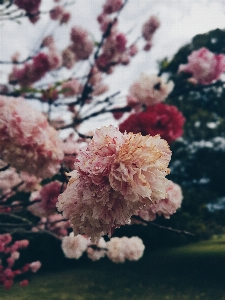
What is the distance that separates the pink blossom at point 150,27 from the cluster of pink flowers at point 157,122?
2.47 m

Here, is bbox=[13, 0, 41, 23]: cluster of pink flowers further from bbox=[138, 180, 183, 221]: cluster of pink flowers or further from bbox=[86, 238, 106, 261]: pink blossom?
bbox=[86, 238, 106, 261]: pink blossom

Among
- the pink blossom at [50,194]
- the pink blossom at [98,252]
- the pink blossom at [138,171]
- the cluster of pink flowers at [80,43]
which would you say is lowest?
the pink blossom at [98,252]

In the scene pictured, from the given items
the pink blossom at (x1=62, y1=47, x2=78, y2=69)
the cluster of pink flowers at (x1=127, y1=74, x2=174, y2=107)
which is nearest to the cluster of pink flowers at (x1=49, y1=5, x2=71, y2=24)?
the pink blossom at (x1=62, y1=47, x2=78, y2=69)

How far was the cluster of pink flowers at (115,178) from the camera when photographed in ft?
2.41

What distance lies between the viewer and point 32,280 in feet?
29.0

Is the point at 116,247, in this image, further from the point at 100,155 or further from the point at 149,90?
the point at 100,155

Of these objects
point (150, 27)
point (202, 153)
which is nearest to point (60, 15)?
point (150, 27)

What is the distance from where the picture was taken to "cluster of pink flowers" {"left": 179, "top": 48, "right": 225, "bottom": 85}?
221 cm

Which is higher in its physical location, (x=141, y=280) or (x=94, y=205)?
(x=94, y=205)

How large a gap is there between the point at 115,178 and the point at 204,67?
168cm

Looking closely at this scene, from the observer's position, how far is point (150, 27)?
400cm

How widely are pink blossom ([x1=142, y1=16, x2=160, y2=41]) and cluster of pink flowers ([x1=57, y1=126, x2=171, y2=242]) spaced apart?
3.48 m

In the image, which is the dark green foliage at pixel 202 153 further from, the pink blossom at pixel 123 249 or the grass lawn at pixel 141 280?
the pink blossom at pixel 123 249

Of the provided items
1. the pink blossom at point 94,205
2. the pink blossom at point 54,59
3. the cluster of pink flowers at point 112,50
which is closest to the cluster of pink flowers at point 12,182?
the pink blossom at point 54,59
